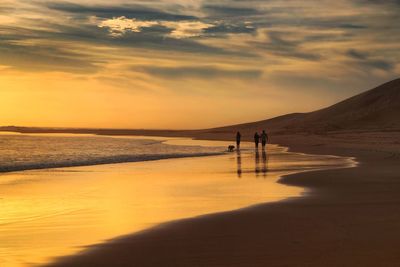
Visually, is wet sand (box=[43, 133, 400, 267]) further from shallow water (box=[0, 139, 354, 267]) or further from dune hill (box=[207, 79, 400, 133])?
dune hill (box=[207, 79, 400, 133])

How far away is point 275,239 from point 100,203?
616 cm

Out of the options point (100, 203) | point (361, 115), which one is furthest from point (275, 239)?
point (361, 115)

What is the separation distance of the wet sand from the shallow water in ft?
2.33

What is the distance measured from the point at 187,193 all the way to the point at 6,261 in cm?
843

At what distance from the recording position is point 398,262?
291 inches

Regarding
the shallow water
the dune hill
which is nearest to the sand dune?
the dune hill

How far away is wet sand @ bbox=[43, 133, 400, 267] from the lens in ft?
25.3

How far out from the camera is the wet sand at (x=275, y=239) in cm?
771

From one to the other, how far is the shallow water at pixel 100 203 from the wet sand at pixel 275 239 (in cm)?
71

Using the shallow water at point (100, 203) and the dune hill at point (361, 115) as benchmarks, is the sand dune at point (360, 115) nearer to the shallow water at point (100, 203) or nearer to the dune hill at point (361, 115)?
the dune hill at point (361, 115)

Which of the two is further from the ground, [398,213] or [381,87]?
[381,87]

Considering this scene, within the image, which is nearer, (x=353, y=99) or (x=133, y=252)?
(x=133, y=252)

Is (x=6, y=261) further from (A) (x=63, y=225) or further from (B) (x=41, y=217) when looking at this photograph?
(B) (x=41, y=217)

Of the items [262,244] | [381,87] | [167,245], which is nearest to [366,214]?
[262,244]
